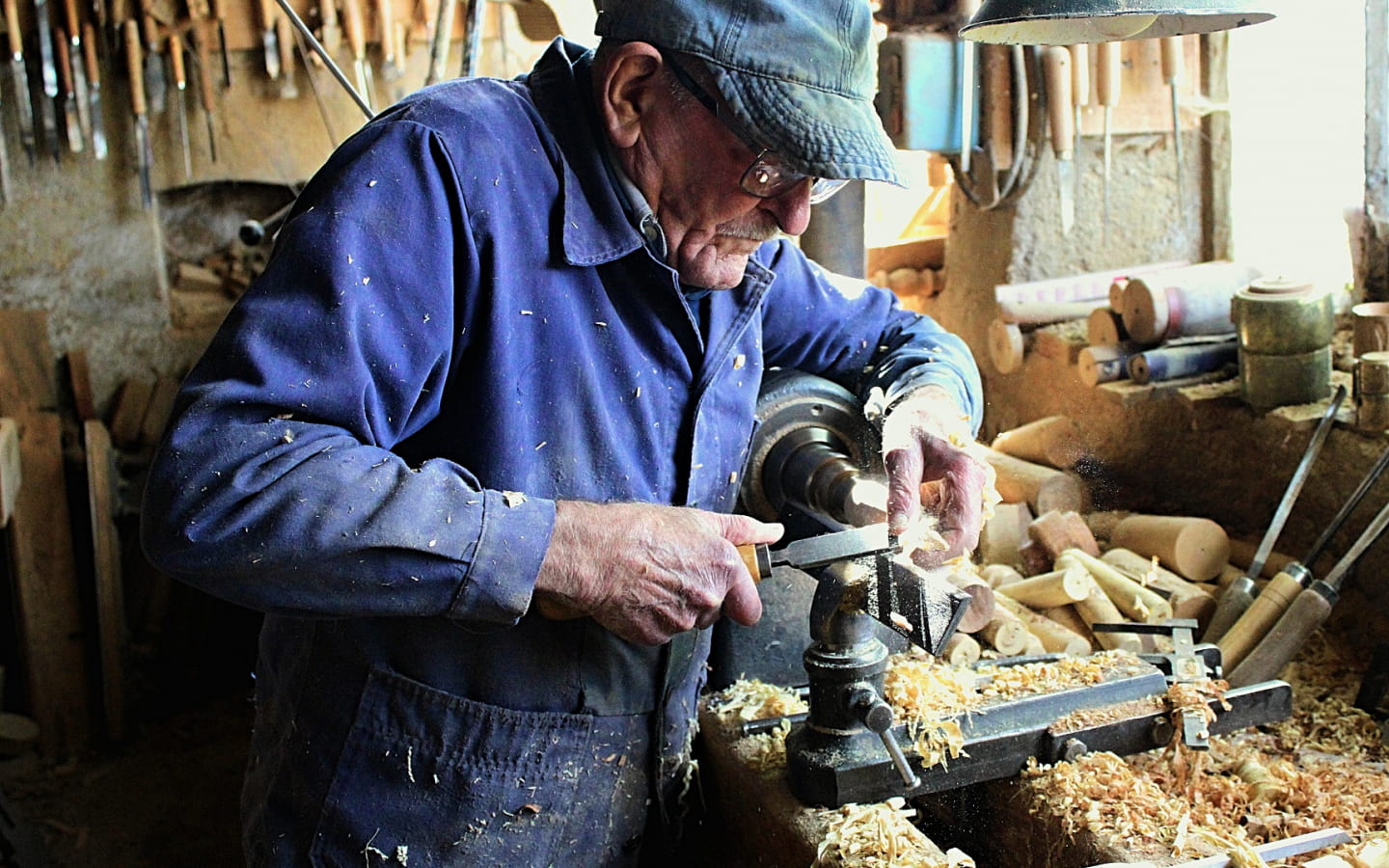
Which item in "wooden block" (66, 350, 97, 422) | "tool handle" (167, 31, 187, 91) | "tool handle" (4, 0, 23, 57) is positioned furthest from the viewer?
"wooden block" (66, 350, 97, 422)

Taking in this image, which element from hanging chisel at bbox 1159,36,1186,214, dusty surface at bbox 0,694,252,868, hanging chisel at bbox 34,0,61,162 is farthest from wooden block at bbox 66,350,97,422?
hanging chisel at bbox 1159,36,1186,214

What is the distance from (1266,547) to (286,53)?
421 cm

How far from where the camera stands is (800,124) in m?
1.68

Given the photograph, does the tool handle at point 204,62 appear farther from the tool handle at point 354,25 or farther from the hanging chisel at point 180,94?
the tool handle at point 354,25

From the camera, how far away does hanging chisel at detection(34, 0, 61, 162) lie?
15.5 ft

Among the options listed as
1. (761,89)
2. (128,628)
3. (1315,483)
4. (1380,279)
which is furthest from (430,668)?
(128,628)

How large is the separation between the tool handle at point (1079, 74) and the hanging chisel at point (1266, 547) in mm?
1489

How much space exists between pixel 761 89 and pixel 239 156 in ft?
13.9

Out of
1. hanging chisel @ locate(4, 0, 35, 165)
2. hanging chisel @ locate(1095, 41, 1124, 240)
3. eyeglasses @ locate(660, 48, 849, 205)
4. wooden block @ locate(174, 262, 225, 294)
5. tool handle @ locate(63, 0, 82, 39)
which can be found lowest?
wooden block @ locate(174, 262, 225, 294)

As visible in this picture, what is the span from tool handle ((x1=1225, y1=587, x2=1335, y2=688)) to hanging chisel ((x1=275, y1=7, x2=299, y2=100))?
4290mm

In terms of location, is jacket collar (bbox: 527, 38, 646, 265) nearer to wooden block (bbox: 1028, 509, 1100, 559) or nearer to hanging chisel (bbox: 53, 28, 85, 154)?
wooden block (bbox: 1028, 509, 1100, 559)

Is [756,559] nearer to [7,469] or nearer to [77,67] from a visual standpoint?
[7,469]

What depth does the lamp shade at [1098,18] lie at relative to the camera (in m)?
1.84

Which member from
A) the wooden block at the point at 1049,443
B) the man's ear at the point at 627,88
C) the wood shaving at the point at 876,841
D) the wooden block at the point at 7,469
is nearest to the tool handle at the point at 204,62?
the wooden block at the point at 7,469
